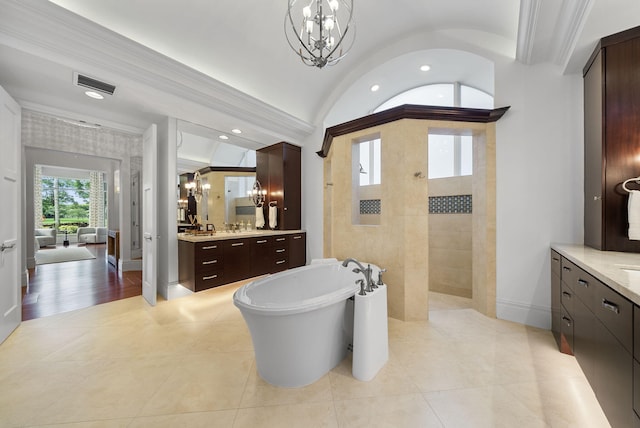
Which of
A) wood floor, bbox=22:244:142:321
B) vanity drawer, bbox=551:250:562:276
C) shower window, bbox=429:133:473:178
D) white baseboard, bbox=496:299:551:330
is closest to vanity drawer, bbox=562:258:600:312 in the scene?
vanity drawer, bbox=551:250:562:276

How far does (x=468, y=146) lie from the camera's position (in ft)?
11.5

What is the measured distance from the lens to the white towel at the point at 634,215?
1.75m

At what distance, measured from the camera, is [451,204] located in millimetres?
3424

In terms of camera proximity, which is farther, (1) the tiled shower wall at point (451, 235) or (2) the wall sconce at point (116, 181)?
(2) the wall sconce at point (116, 181)

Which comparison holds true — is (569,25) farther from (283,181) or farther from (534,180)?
(283,181)

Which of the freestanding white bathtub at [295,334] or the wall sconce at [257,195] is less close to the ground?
the wall sconce at [257,195]

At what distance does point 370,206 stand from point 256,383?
3.10m

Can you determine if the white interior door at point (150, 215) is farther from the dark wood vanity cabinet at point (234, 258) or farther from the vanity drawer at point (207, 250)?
the vanity drawer at point (207, 250)

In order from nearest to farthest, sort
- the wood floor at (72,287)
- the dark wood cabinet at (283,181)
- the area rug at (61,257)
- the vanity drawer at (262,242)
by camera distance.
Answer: the wood floor at (72,287) < the vanity drawer at (262,242) < the dark wood cabinet at (283,181) < the area rug at (61,257)

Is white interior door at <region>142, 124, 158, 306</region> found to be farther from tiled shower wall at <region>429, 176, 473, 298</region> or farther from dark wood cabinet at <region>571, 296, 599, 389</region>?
dark wood cabinet at <region>571, 296, 599, 389</region>

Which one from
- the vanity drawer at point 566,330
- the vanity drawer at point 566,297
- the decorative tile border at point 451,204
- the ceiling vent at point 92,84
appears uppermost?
the ceiling vent at point 92,84

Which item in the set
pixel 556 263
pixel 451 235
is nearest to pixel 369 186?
pixel 451 235

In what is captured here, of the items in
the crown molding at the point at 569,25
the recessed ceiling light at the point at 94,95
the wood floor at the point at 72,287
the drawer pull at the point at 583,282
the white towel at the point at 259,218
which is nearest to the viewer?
the drawer pull at the point at 583,282

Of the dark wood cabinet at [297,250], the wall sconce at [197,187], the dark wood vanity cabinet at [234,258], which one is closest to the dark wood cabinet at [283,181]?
the dark wood cabinet at [297,250]
